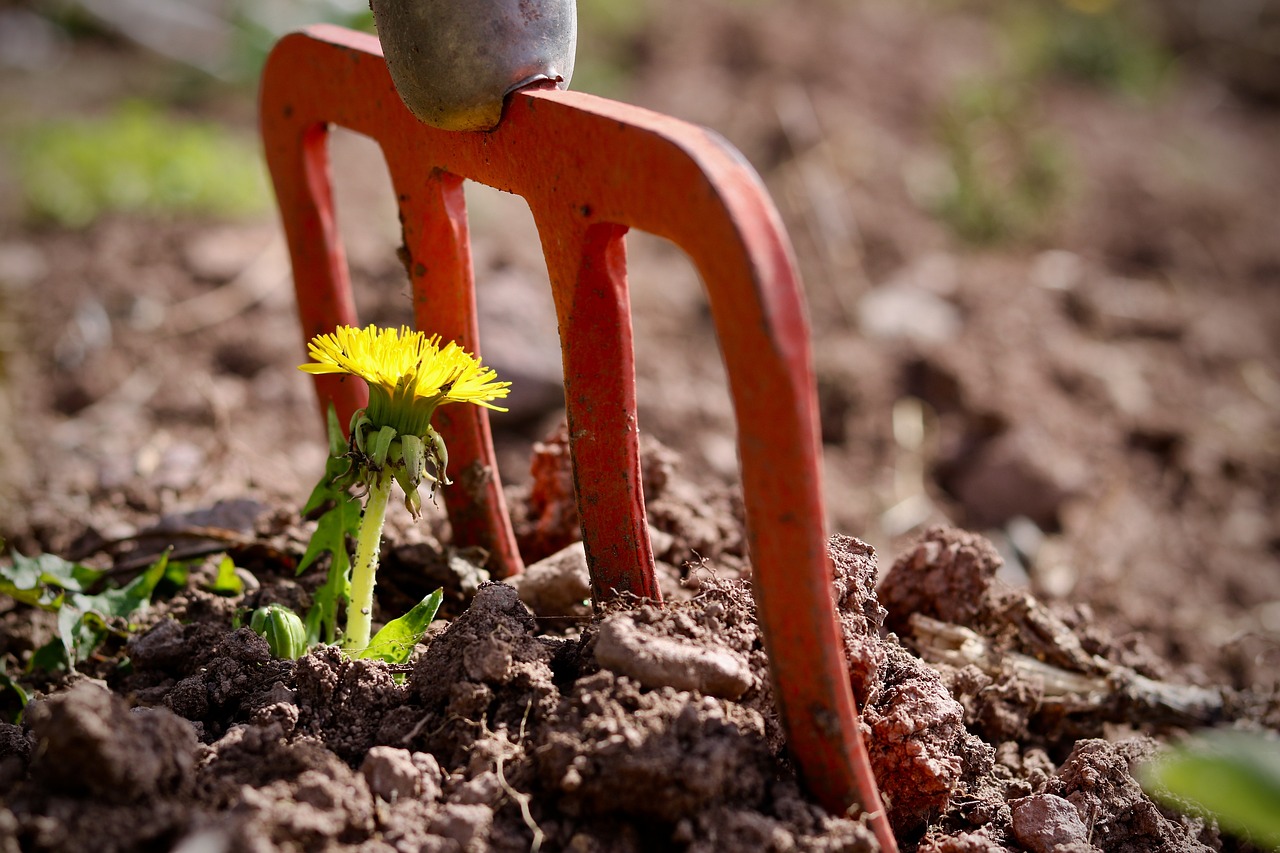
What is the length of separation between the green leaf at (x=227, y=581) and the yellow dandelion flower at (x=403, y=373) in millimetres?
573

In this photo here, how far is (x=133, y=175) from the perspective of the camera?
467 centimetres

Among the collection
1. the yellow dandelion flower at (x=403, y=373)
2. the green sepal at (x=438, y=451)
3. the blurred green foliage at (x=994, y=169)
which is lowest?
the green sepal at (x=438, y=451)

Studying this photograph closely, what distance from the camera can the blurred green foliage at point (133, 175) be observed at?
457 centimetres

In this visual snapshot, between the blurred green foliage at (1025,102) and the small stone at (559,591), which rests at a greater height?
the blurred green foliage at (1025,102)

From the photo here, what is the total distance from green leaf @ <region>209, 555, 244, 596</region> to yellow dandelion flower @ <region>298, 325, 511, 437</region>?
573 millimetres

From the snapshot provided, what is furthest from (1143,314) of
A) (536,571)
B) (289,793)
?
(289,793)

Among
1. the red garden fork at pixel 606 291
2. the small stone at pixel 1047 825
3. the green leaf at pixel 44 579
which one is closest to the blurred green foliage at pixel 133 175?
the red garden fork at pixel 606 291

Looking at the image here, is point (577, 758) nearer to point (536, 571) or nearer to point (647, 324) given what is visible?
point (536, 571)

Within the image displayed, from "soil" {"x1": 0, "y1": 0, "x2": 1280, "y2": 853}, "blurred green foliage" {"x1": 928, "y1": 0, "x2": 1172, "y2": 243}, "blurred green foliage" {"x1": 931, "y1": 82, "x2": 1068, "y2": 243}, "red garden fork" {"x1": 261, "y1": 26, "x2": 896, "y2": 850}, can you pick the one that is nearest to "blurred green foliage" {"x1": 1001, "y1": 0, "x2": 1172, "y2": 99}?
"blurred green foliage" {"x1": 928, "y1": 0, "x2": 1172, "y2": 243}

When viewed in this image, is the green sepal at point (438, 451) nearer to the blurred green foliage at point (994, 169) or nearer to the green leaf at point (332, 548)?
the green leaf at point (332, 548)

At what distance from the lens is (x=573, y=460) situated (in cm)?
154

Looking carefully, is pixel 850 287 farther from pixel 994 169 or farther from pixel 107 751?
pixel 107 751

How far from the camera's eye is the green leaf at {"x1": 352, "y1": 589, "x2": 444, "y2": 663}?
1585mm

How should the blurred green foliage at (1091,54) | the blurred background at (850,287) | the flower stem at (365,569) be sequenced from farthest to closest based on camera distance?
the blurred green foliage at (1091,54) → the blurred background at (850,287) → the flower stem at (365,569)
